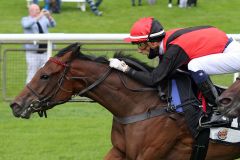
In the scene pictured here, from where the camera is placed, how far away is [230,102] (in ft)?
15.0

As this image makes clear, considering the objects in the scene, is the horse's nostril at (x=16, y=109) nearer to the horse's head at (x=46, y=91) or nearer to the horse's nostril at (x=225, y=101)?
the horse's head at (x=46, y=91)

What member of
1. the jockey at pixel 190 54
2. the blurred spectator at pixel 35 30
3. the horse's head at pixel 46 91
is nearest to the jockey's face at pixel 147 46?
the jockey at pixel 190 54

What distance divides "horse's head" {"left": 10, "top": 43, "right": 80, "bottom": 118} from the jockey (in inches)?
16.9

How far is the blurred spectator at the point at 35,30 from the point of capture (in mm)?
10250

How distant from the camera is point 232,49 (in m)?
5.38

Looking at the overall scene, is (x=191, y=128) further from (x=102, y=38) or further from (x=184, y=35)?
(x=102, y=38)

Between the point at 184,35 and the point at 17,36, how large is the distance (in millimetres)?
4967

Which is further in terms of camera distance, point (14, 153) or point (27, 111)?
point (14, 153)

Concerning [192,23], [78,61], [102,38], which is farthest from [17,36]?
[192,23]

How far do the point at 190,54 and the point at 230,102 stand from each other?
87 centimetres

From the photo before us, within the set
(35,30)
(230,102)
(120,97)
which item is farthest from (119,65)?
(35,30)

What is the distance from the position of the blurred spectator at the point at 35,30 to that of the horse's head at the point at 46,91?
4791 mm

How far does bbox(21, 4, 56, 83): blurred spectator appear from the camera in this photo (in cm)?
1025

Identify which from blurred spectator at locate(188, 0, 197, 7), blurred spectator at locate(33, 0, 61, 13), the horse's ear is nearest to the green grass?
the horse's ear
